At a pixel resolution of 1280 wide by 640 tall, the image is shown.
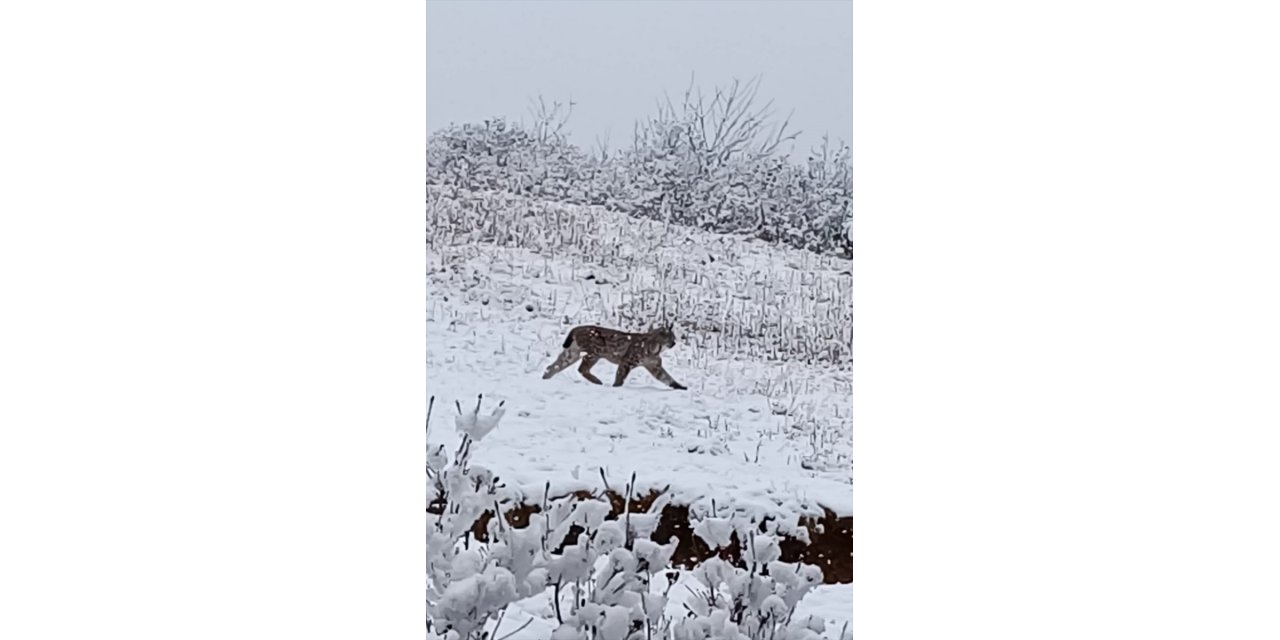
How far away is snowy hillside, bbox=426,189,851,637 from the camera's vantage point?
12.9 ft

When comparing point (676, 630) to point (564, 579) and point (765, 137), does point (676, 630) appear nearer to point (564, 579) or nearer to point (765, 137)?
point (564, 579)

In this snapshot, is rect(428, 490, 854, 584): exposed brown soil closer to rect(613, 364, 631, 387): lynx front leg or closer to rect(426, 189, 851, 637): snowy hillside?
rect(426, 189, 851, 637): snowy hillside

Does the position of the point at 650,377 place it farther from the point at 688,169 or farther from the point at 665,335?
the point at 688,169

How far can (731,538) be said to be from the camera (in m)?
3.91

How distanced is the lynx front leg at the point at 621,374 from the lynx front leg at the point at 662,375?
57mm

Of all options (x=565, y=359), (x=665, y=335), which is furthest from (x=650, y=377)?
(x=565, y=359)

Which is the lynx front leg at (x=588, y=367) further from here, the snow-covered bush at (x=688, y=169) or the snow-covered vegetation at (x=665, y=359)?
the snow-covered bush at (x=688, y=169)

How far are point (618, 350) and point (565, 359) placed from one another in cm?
17

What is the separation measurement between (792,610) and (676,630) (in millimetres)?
355

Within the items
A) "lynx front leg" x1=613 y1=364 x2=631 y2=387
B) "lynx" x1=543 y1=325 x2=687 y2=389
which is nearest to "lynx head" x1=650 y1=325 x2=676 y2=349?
"lynx" x1=543 y1=325 x2=687 y2=389

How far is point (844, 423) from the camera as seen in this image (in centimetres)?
395

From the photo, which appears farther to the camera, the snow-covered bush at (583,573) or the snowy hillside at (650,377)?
the snowy hillside at (650,377)

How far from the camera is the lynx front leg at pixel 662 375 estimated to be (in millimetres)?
3965

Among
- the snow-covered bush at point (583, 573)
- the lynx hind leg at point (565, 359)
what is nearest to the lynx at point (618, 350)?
the lynx hind leg at point (565, 359)
